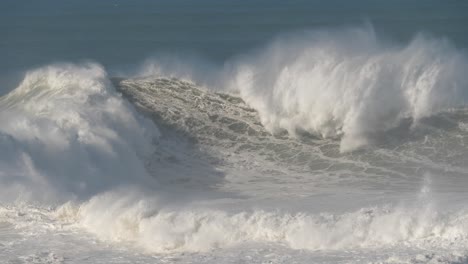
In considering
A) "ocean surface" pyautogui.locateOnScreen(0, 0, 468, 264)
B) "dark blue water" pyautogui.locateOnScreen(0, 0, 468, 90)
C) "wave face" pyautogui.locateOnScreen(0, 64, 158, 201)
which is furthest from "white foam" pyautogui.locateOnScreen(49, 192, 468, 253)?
"dark blue water" pyautogui.locateOnScreen(0, 0, 468, 90)

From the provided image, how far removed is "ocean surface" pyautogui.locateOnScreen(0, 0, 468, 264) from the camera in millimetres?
13766

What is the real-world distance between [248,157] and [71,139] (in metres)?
4.08

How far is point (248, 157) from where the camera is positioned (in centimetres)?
2006

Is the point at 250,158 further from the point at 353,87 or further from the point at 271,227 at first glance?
the point at 271,227

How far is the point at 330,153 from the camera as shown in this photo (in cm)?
1997

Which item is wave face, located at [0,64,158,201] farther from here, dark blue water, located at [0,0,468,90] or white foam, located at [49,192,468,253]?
dark blue water, located at [0,0,468,90]

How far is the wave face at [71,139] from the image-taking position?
1728 centimetres

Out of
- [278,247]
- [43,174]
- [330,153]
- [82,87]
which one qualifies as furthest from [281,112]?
[278,247]

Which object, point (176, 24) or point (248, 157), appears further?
point (176, 24)

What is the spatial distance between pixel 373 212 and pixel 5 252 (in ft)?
19.8

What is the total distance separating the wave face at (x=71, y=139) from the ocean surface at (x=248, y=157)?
0.05m

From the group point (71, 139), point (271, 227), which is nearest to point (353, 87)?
point (71, 139)

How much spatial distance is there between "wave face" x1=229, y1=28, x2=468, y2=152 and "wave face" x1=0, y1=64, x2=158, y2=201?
348 centimetres

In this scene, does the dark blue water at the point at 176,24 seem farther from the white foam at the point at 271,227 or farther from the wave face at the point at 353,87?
the white foam at the point at 271,227
